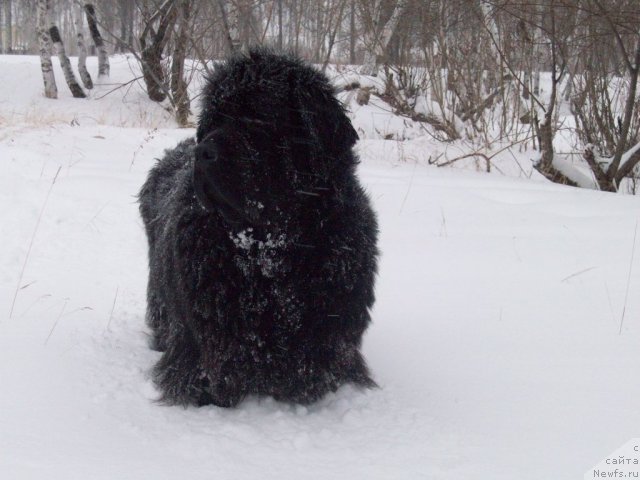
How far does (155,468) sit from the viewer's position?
1.97 metres

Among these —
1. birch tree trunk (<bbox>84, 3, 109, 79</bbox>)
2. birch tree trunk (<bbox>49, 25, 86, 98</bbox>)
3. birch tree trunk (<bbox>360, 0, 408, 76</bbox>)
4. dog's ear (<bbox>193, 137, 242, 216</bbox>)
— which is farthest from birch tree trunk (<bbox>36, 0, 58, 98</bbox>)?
dog's ear (<bbox>193, 137, 242, 216</bbox>)

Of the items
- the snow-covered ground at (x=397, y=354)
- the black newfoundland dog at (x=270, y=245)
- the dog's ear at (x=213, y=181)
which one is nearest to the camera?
the snow-covered ground at (x=397, y=354)

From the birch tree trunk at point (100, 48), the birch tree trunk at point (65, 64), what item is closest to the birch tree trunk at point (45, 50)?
the birch tree trunk at point (65, 64)

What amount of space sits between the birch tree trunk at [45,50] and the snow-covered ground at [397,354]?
14.4 metres

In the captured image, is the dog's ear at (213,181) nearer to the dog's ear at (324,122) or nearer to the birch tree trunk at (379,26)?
the dog's ear at (324,122)

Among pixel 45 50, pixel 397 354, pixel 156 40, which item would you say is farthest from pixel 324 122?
pixel 45 50

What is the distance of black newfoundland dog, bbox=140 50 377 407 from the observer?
2.45 metres

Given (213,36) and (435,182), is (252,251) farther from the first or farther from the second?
(213,36)

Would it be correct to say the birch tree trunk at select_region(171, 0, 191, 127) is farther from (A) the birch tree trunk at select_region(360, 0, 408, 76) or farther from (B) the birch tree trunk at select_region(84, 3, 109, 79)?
(B) the birch tree trunk at select_region(84, 3, 109, 79)

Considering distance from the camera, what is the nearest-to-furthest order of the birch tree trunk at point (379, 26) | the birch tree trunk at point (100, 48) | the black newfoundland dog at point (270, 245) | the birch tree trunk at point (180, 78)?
the black newfoundland dog at point (270, 245) → the birch tree trunk at point (180, 78) → the birch tree trunk at point (379, 26) → the birch tree trunk at point (100, 48)

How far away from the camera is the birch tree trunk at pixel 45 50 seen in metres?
18.5

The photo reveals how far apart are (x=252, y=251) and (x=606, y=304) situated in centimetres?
249

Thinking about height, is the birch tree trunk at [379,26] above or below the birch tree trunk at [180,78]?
above

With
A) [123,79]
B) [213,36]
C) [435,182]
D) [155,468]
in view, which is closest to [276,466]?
[155,468]
